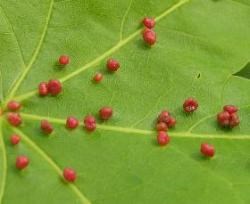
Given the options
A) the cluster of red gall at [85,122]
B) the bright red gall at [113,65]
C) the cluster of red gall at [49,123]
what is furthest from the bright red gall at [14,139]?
the bright red gall at [113,65]

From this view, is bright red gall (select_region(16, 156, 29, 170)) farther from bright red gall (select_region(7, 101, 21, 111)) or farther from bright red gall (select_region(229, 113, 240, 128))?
bright red gall (select_region(229, 113, 240, 128))

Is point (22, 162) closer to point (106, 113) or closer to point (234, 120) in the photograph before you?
point (106, 113)

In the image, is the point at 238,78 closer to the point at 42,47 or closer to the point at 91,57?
the point at 91,57

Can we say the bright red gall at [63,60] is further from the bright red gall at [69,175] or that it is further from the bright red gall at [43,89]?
the bright red gall at [69,175]

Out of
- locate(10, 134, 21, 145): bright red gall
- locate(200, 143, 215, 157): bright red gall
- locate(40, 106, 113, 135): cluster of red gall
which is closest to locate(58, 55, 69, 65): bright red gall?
locate(40, 106, 113, 135): cluster of red gall

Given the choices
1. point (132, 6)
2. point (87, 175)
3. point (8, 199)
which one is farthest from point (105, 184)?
point (132, 6)
